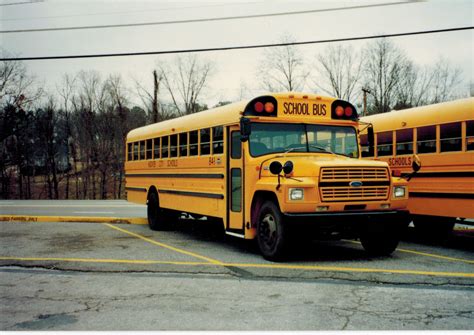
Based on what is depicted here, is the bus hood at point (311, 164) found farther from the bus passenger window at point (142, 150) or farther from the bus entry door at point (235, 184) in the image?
the bus passenger window at point (142, 150)

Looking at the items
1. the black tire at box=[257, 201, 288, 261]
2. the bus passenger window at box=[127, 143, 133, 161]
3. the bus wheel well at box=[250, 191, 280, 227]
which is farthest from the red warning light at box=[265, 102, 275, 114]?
the bus passenger window at box=[127, 143, 133, 161]

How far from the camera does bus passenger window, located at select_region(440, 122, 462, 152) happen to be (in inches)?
355

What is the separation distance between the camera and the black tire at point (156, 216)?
493 inches

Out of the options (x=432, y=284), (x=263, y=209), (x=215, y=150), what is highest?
(x=215, y=150)

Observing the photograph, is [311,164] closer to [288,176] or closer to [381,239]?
[288,176]

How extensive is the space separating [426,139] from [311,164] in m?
3.16

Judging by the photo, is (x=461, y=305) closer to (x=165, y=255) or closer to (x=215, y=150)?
(x=165, y=255)

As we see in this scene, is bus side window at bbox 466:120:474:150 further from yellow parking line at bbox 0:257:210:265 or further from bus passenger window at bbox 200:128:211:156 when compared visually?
yellow parking line at bbox 0:257:210:265

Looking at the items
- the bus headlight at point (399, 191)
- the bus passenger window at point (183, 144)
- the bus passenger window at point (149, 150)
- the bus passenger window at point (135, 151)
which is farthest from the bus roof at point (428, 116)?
the bus passenger window at point (135, 151)

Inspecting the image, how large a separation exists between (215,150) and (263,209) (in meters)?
1.94

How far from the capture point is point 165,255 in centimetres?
873

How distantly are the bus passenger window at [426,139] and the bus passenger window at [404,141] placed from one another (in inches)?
8.5

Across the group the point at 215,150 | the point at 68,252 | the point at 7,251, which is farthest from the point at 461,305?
the point at 7,251

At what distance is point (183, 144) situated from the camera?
37.0ft
